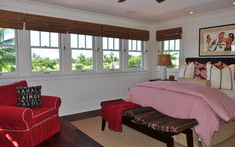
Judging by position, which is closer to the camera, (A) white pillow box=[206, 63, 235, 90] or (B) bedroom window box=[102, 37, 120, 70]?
(A) white pillow box=[206, 63, 235, 90]

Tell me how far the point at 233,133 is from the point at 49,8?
409cm

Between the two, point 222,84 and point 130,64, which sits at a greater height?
point 130,64

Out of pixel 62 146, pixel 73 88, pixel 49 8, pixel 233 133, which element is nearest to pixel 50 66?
pixel 73 88

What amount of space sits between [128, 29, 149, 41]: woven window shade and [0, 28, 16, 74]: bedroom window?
283 cm

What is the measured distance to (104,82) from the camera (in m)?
4.98

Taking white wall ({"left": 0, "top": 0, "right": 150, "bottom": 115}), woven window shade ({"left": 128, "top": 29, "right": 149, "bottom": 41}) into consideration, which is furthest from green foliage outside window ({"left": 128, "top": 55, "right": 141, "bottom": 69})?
woven window shade ({"left": 128, "top": 29, "right": 149, "bottom": 41})

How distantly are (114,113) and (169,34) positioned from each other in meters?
3.19

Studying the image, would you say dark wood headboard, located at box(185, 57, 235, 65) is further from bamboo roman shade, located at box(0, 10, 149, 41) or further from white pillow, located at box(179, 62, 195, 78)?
bamboo roman shade, located at box(0, 10, 149, 41)

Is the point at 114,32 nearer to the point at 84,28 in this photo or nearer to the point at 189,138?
the point at 84,28

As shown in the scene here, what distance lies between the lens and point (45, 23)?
3.91 metres

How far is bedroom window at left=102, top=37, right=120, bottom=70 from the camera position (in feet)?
16.5

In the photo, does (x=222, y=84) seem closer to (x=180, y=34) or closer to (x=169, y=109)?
(x=169, y=109)

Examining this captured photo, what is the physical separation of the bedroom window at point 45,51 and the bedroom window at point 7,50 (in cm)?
34

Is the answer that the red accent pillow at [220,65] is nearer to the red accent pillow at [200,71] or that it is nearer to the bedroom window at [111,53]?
the red accent pillow at [200,71]
